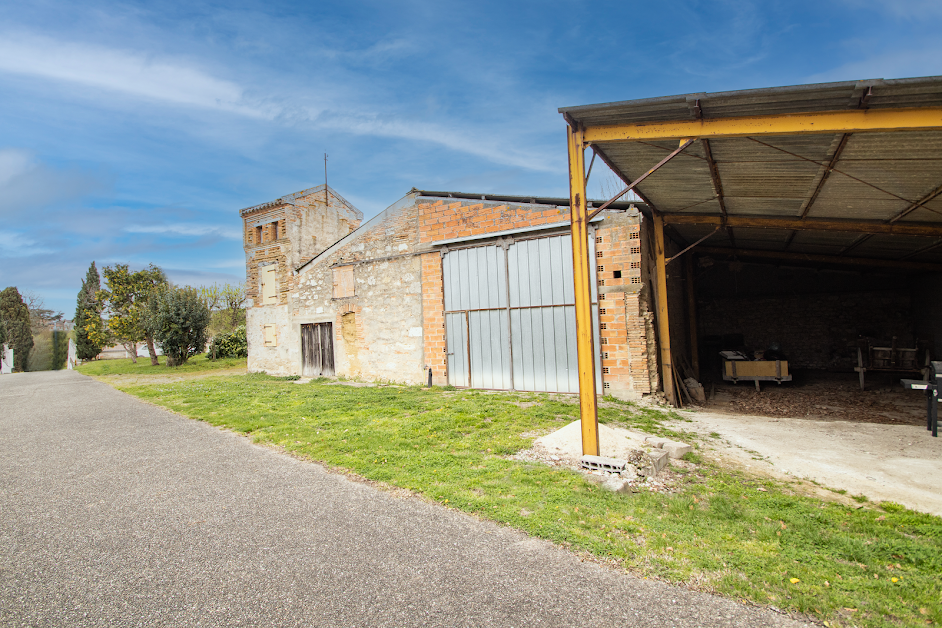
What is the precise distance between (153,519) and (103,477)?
74.6 inches

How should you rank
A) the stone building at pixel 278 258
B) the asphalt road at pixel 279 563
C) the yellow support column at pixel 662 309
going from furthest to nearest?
the stone building at pixel 278 258 < the yellow support column at pixel 662 309 < the asphalt road at pixel 279 563

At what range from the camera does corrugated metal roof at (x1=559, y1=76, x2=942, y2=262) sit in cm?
435

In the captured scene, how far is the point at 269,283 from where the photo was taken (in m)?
16.6

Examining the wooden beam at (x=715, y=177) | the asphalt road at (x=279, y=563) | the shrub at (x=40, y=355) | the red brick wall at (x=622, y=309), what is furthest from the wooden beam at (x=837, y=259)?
the shrub at (x=40, y=355)

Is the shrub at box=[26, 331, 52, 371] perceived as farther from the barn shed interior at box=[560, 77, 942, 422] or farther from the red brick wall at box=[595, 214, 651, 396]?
the barn shed interior at box=[560, 77, 942, 422]

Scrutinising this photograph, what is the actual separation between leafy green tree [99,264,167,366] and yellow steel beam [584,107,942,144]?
27.8 metres

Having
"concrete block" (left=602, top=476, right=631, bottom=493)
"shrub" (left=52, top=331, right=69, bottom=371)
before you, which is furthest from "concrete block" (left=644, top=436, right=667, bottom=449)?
"shrub" (left=52, top=331, right=69, bottom=371)

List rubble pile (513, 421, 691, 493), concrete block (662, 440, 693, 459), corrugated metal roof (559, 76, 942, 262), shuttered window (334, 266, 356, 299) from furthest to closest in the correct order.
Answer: shuttered window (334, 266, 356, 299) → concrete block (662, 440, 693, 459) → rubble pile (513, 421, 691, 493) → corrugated metal roof (559, 76, 942, 262)

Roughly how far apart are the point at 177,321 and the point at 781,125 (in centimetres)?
2583

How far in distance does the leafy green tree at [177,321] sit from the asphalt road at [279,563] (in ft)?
65.8

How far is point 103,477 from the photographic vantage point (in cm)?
522

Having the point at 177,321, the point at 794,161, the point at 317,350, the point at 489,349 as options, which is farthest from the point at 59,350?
the point at 794,161

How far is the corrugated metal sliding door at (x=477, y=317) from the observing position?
1076cm

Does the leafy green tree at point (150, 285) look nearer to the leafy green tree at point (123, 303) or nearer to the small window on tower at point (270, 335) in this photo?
the leafy green tree at point (123, 303)
